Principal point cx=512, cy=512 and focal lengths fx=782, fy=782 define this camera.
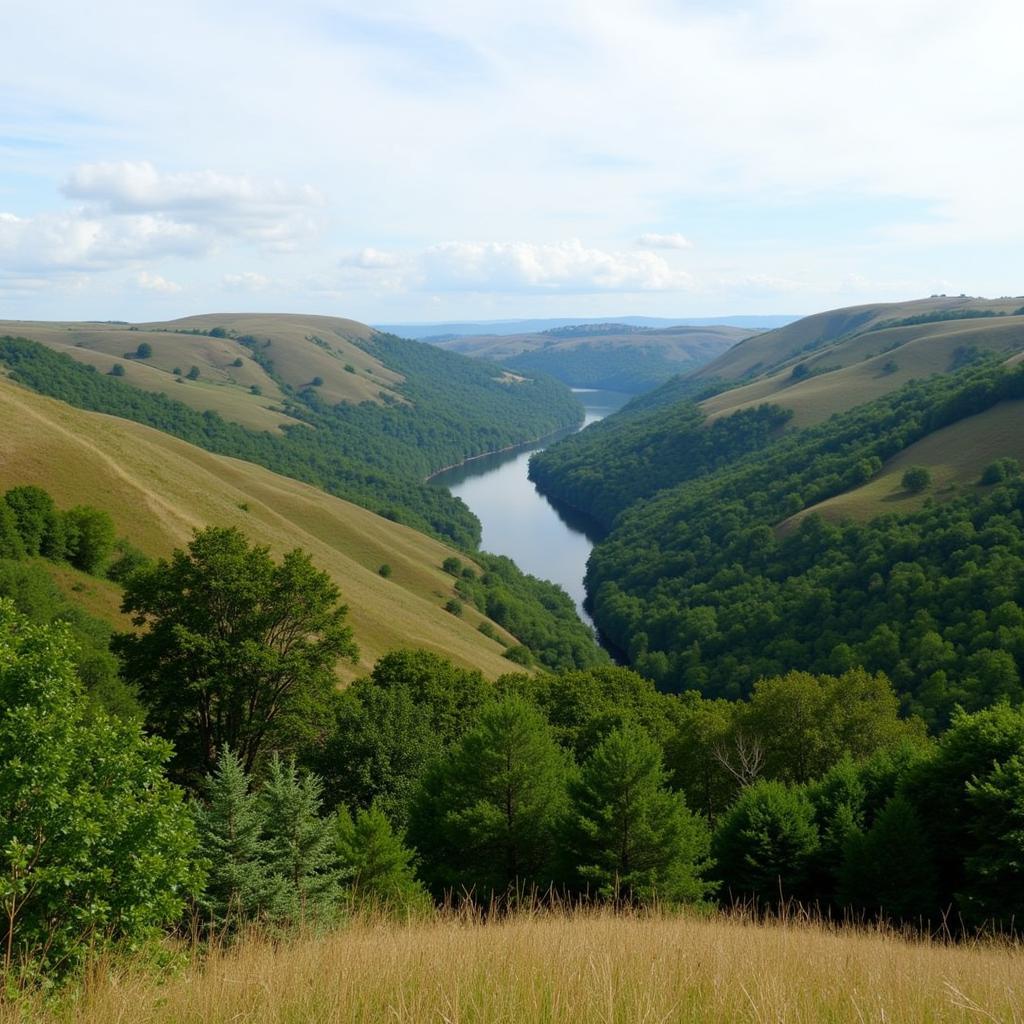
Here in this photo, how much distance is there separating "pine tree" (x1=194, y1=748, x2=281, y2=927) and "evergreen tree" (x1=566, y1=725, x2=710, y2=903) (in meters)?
8.27

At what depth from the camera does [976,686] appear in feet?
194

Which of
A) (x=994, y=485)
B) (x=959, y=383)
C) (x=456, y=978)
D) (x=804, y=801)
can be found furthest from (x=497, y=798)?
(x=959, y=383)

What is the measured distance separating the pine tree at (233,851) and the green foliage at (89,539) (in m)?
32.3

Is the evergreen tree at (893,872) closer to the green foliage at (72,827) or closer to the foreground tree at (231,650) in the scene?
the foreground tree at (231,650)

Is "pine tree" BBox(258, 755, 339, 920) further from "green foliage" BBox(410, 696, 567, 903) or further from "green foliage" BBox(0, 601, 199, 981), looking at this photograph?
"green foliage" BBox(410, 696, 567, 903)

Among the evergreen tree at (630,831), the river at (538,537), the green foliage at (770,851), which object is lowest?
the river at (538,537)

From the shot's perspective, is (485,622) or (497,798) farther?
(485,622)

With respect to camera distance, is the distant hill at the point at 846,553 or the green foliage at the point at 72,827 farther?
the distant hill at the point at 846,553

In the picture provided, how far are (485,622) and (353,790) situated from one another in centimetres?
5164

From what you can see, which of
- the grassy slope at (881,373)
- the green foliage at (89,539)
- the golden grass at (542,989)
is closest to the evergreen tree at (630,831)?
the golden grass at (542,989)

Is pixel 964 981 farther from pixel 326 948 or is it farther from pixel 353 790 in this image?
pixel 353 790

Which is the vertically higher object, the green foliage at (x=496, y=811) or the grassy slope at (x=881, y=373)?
the grassy slope at (x=881, y=373)

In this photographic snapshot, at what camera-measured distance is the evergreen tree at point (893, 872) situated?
21.3m

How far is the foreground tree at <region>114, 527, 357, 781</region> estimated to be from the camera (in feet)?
84.2
